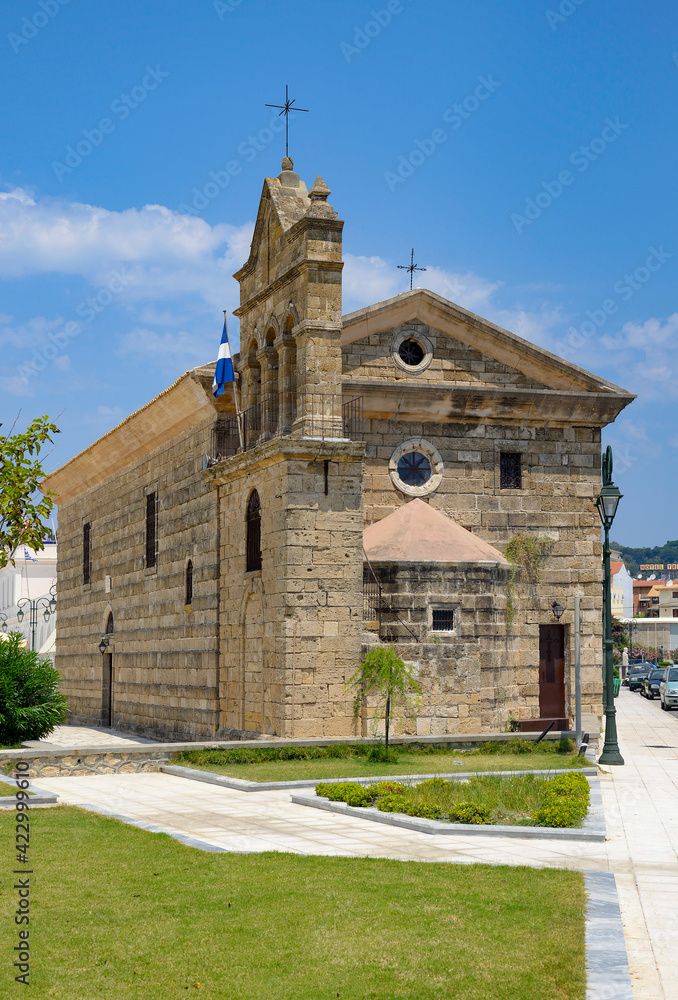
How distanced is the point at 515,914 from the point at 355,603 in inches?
526

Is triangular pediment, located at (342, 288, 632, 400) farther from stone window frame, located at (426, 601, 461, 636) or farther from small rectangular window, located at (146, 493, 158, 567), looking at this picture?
small rectangular window, located at (146, 493, 158, 567)

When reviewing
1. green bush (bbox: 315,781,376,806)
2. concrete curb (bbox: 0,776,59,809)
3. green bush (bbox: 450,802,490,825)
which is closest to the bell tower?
green bush (bbox: 315,781,376,806)

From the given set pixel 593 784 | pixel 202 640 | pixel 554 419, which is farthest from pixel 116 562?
pixel 593 784

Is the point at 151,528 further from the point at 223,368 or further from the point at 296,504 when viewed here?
the point at 296,504

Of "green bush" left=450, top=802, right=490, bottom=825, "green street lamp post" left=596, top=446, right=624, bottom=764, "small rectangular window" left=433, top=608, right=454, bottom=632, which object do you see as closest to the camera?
"green bush" left=450, top=802, right=490, bottom=825

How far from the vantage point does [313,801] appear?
13422 mm

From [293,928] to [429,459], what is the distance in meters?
18.7

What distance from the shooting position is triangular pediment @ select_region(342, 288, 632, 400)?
2480 cm

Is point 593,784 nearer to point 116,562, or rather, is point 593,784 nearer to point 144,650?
point 144,650

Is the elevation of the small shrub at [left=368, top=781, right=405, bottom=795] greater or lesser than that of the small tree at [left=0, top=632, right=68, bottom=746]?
lesser

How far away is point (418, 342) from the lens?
2552 centimetres

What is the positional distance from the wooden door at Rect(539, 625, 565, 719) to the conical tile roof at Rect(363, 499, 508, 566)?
2637 millimetres

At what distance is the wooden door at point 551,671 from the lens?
2523cm

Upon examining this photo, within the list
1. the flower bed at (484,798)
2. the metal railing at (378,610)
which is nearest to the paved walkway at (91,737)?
the metal railing at (378,610)
